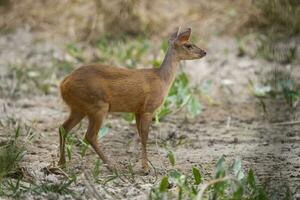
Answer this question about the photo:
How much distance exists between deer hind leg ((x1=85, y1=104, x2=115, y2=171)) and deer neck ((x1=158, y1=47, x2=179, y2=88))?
717mm

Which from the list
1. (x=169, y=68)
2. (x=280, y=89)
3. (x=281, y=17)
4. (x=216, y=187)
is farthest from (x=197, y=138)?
(x=281, y=17)

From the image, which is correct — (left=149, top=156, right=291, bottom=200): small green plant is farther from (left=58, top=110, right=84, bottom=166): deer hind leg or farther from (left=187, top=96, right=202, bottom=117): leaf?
(left=187, top=96, right=202, bottom=117): leaf

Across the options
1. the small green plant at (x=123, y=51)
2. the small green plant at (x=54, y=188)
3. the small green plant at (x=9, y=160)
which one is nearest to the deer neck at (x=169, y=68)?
the small green plant at (x=9, y=160)

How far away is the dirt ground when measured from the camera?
16.4ft

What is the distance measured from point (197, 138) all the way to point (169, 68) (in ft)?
3.03

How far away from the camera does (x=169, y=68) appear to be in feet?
19.5

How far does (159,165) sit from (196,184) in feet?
2.61

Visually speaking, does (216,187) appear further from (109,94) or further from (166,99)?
(166,99)

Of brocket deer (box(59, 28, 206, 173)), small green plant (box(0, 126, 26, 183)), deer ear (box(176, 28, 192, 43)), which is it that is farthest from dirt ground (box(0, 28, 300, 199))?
deer ear (box(176, 28, 192, 43))

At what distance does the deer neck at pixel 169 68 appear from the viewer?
5.86 meters

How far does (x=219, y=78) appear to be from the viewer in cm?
898

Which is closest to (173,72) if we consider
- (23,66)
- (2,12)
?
(23,66)

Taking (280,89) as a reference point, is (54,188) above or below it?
above

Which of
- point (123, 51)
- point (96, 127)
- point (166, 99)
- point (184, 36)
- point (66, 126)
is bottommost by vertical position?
point (123, 51)
